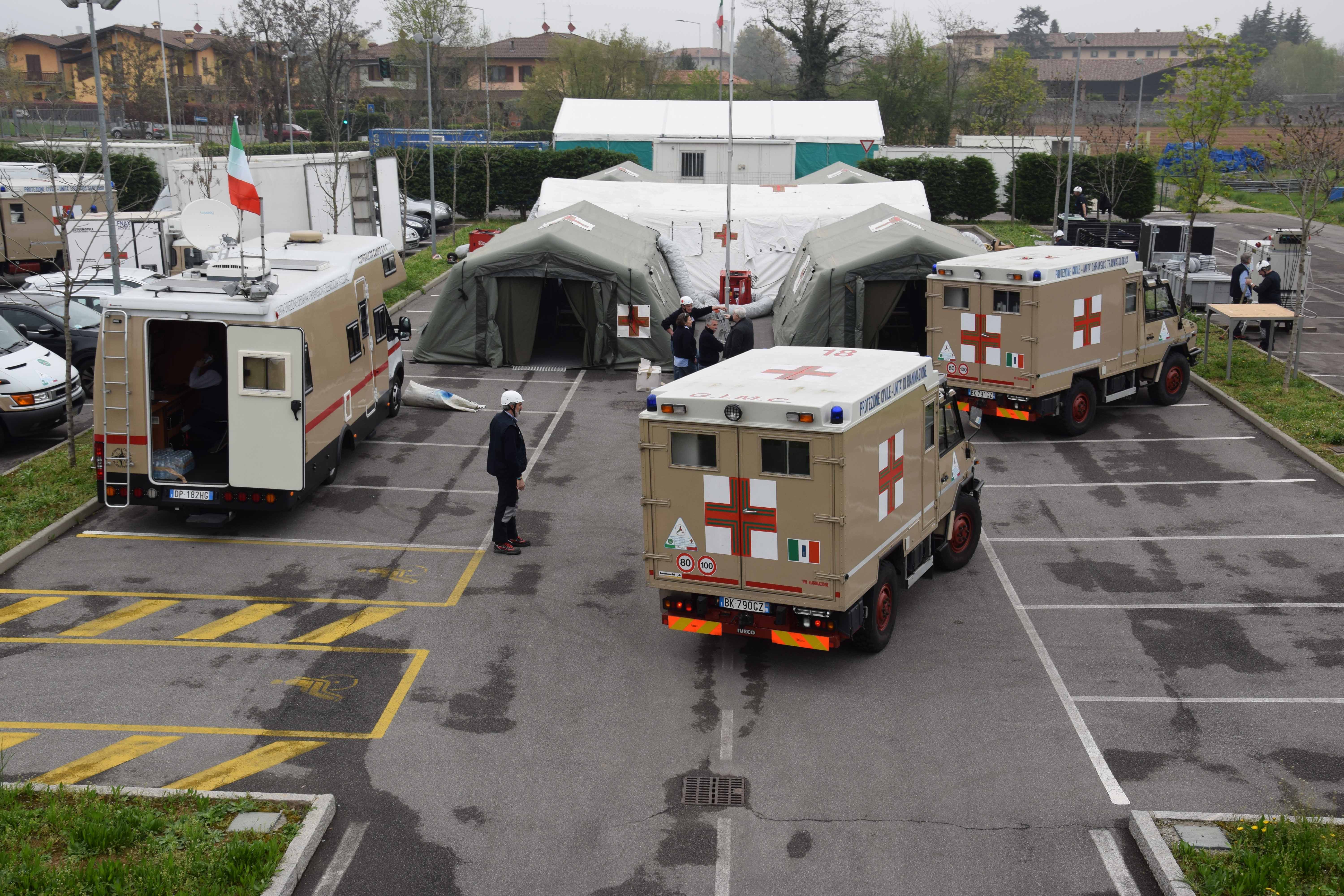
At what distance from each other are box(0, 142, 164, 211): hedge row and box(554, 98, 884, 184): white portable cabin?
15.8 metres

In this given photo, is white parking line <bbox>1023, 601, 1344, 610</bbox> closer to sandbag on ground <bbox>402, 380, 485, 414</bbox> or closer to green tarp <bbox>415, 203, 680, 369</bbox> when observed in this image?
sandbag on ground <bbox>402, 380, 485, 414</bbox>

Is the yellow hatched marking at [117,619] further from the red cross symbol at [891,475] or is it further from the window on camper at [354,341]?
the red cross symbol at [891,475]

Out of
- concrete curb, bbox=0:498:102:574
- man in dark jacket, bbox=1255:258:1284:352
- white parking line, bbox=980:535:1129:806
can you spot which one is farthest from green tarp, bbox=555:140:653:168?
white parking line, bbox=980:535:1129:806

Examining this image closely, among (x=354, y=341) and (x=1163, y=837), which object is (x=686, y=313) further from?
(x=1163, y=837)

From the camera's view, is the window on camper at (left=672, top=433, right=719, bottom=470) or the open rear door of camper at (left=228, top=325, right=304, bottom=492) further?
the open rear door of camper at (left=228, top=325, right=304, bottom=492)

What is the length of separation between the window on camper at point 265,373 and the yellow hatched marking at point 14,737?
16.1 ft

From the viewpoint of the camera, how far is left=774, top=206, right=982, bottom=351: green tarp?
21703 mm

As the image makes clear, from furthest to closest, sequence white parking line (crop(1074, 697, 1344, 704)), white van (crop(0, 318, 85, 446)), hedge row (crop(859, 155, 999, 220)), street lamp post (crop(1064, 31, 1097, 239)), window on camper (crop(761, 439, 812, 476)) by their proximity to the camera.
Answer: hedge row (crop(859, 155, 999, 220)), street lamp post (crop(1064, 31, 1097, 239)), white van (crop(0, 318, 85, 446)), white parking line (crop(1074, 697, 1344, 704)), window on camper (crop(761, 439, 812, 476))

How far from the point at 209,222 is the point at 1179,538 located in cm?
1309

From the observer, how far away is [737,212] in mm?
29609

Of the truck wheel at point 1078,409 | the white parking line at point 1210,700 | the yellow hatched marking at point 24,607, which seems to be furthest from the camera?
the truck wheel at point 1078,409

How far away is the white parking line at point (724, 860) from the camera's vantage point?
23.9 feet

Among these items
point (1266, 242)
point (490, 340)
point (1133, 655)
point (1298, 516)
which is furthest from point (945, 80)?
point (1133, 655)

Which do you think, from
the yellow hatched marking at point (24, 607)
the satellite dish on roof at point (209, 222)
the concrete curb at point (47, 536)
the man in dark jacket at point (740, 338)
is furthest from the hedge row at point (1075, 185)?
the yellow hatched marking at point (24, 607)
